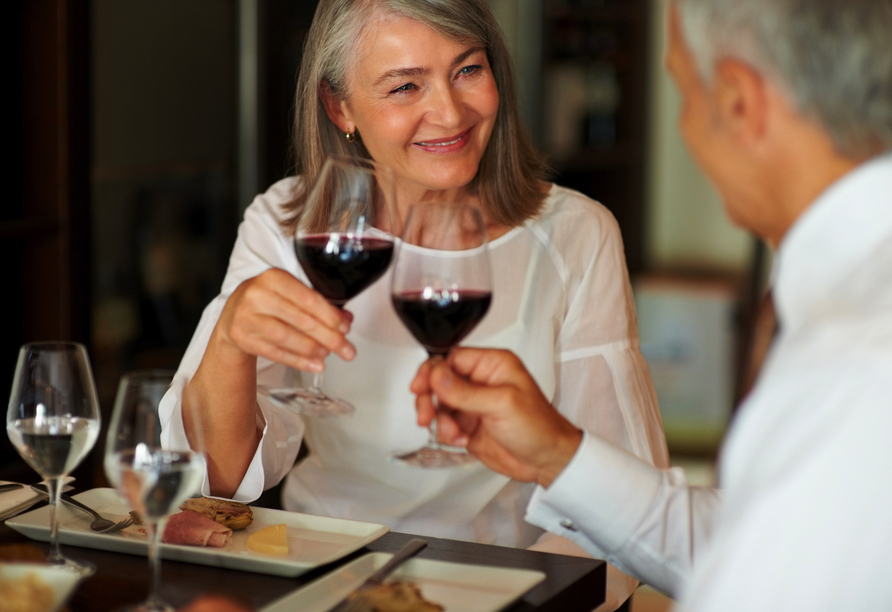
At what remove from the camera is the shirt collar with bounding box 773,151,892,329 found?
79cm

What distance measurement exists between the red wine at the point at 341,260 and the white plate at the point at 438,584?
0.31 meters

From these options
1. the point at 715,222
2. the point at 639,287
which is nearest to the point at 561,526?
the point at 639,287

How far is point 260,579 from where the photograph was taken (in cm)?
106

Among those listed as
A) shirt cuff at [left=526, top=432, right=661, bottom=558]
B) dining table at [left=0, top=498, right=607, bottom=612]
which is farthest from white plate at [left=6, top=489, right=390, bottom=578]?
shirt cuff at [left=526, top=432, right=661, bottom=558]

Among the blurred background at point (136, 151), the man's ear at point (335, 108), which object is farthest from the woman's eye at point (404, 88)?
the blurred background at point (136, 151)

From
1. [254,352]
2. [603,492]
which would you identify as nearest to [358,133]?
[254,352]

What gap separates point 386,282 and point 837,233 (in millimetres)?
1080

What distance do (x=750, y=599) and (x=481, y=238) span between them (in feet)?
1.77

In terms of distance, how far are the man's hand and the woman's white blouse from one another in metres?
0.55

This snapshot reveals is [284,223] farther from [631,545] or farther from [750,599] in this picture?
[750,599]

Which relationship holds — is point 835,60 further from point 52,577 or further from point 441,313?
point 52,577

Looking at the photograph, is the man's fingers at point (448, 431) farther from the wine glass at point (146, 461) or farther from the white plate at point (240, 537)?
the wine glass at point (146, 461)

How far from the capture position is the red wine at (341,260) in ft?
3.88

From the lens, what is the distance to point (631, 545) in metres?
1.11
